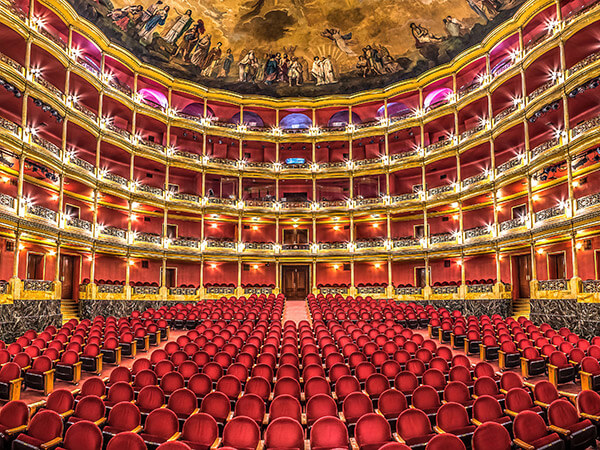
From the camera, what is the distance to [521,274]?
23.2 meters

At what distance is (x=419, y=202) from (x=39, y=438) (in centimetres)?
2437

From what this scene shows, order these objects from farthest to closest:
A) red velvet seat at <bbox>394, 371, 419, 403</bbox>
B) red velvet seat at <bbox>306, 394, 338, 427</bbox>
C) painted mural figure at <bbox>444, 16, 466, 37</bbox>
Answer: painted mural figure at <bbox>444, 16, 466, 37</bbox> → red velvet seat at <bbox>394, 371, 419, 403</bbox> → red velvet seat at <bbox>306, 394, 338, 427</bbox>

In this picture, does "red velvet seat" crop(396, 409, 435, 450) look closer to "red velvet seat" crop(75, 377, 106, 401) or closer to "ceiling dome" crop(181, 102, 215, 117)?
"red velvet seat" crop(75, 377, 106, 401)

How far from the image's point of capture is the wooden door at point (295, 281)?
29750 millimetres

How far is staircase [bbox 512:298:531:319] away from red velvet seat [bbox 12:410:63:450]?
2150cm

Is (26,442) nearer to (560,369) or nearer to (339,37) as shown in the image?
(560,369)

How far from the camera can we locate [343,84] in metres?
29.5

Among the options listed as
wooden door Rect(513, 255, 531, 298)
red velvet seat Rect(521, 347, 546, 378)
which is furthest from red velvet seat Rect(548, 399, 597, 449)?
wooden door Rect(513, 255, 531, 298)

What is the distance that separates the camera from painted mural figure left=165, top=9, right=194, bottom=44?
971 inches

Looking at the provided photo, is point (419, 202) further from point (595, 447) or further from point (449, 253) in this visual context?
point (595, 447)

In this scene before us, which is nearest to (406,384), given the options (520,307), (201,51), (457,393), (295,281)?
(457,393)

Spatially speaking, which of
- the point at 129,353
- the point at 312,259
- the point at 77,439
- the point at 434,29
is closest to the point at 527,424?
the point at 77,439

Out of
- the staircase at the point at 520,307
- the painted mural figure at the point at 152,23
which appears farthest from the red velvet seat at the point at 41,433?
the painted mural figure at the point at 152,23

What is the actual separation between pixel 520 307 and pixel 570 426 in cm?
1830
